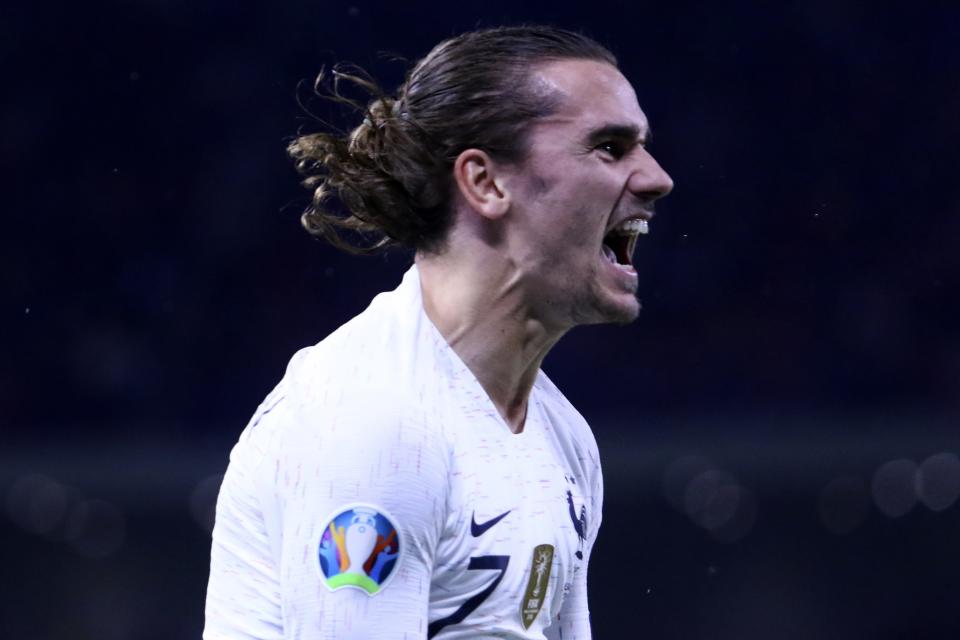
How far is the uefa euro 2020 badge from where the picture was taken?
2.27 m

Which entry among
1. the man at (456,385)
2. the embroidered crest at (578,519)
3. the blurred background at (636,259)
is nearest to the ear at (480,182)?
the man at (456,385)

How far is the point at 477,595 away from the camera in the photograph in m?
2.49

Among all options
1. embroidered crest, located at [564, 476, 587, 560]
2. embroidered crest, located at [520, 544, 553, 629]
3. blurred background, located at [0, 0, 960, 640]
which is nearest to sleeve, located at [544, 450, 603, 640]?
embroidered crest, located at [564, 476, 587, 560]

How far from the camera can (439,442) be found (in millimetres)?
2461

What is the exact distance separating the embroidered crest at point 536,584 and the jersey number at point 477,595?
3.2 inches

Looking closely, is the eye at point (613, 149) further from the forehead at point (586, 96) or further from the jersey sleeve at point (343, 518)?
the jersey sleeve at point (343, 518)

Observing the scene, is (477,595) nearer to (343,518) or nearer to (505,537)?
(505,537)

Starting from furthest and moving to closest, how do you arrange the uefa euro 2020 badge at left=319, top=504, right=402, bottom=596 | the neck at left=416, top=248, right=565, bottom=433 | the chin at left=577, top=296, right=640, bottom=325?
the chin at left=577, top=296, right=640, bottom=325
the neck at left=416, top=248, right=565, bottom=433
the uefa euro 2020 badge at left=319, top=504, right=402, bottom=596

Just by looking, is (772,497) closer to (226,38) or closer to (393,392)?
(226,38)

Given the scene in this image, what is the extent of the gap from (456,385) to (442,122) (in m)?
0.57

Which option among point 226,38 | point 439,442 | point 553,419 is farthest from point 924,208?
point 439,442

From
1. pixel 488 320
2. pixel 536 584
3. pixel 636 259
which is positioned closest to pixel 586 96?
pixel 488 320

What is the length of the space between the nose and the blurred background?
173 inches

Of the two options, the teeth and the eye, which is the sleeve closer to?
the teeth
